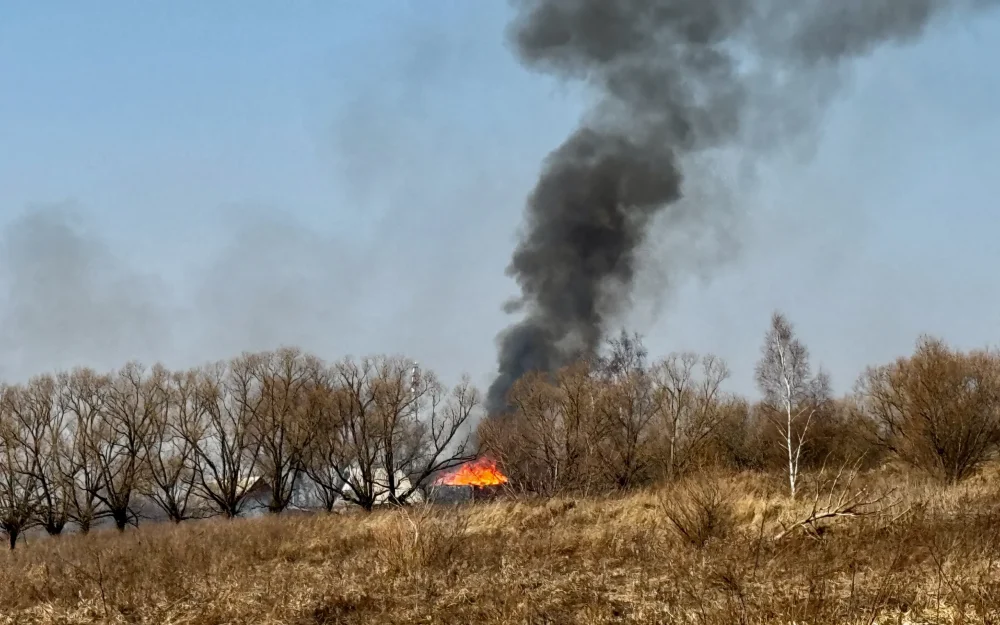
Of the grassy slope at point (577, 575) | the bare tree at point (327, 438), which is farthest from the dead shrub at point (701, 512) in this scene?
the bare tree at point (327, 438)

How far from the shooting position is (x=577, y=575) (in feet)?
26.8

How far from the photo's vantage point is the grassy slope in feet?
19.6

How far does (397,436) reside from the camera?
132ft

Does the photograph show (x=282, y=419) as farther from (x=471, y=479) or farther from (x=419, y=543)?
(x=419, y=543)

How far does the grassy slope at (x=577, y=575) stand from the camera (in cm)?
597

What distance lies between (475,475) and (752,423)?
61.7 ft

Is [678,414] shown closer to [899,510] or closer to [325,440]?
[325,440]

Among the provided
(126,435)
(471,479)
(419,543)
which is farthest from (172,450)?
(419,543)

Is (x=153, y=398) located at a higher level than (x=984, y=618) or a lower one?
higher

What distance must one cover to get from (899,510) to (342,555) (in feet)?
30.5

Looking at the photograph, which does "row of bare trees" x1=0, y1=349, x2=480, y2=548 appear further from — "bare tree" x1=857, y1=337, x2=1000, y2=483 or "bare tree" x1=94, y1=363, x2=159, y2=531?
"bare tree" x1=857, y1=337, x2=1000, y2=483

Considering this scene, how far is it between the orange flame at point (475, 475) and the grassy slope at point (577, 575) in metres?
22.9

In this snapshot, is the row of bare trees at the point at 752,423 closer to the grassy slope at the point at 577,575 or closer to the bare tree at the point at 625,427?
the bare tree at the point at 625,427

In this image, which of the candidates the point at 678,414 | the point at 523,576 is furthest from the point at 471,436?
the point at 523,576
